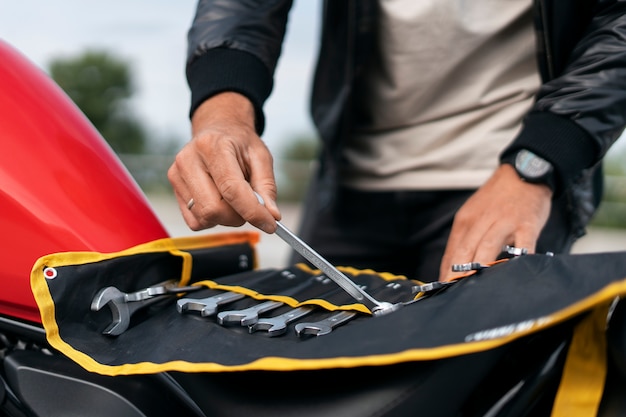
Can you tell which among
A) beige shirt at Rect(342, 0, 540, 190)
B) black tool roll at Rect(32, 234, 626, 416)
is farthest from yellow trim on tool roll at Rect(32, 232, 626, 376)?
beige shirt at Rect(342, 0, 540, 190)

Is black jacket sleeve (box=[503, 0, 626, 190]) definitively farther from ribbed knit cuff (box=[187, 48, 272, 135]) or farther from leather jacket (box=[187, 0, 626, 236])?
ribbed knit cuff (box=[187, 48, 272, 135])

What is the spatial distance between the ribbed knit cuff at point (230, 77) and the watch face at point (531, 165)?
1.35 ft

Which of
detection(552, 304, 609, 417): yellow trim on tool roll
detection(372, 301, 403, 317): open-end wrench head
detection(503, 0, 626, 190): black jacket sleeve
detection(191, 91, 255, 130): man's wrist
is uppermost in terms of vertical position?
detection(191, 91, 255, 130): man's wrist

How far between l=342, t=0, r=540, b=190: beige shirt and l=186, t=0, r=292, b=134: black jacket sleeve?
0.22 metres

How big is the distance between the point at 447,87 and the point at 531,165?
1.23ft

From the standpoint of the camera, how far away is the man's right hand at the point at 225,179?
34.2 inches

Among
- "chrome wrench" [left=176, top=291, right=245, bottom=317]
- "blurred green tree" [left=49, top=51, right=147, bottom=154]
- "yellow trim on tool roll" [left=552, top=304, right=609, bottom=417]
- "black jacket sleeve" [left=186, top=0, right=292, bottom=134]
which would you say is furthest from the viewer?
"blurred green tree" [left=49, top=51, right=147, bottom=154]

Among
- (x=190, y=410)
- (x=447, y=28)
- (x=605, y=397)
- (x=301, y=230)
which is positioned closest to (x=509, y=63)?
(x=447, y=28)

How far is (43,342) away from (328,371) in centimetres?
41

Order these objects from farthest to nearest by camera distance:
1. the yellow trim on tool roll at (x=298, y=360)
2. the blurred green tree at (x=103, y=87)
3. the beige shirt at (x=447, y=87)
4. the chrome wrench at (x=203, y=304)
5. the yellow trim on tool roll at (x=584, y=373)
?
the blurred green tree at (x=103, y=87) → the beige shirt at (x=447, y=87) → the chrome wrench at (x=203, y=304) → the yellow trim on tool roll at (x=584, y=373) → the yellow trim on tool roll at (x=298, y=360)

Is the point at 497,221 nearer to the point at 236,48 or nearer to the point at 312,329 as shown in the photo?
the point at 312,329

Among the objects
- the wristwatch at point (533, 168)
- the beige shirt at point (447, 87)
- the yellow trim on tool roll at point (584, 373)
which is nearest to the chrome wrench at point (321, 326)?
the yellow trim on tool roll at point (584, 373)

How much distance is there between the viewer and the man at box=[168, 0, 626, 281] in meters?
0.95

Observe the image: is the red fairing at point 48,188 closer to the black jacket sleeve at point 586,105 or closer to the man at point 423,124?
the man at point 423,124
